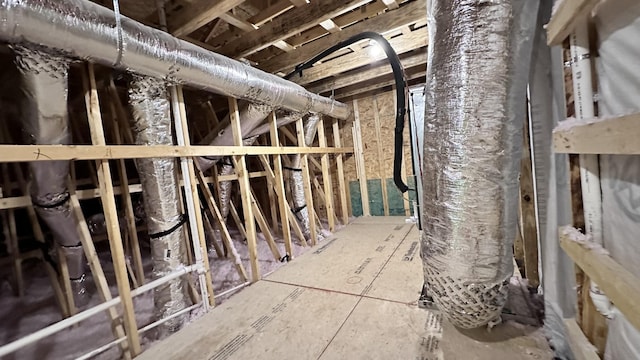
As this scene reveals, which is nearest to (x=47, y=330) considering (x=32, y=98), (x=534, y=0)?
(x=32, y=98)

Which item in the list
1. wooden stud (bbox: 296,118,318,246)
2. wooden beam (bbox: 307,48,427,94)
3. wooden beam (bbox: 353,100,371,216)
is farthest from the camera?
wooden beam (bbox: 353,100,371,216)

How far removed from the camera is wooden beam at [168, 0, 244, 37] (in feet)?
5.85

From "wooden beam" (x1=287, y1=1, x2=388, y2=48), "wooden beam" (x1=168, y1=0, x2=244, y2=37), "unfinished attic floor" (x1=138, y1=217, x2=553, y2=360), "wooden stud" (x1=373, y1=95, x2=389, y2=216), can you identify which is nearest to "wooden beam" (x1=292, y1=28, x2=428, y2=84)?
"wooden beam" (x1=287, y1=1, x2=388, y2=48)

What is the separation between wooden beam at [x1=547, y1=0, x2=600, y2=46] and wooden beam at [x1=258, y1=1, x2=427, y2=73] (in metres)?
1.45

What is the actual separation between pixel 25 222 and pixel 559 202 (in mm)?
5198

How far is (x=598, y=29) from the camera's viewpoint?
2.60 feet

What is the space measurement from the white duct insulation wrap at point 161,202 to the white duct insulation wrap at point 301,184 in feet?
5.78

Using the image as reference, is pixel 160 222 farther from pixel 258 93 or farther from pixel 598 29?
pixel 598 29

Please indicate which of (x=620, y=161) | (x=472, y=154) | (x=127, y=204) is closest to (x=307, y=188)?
(x=127, y=204)

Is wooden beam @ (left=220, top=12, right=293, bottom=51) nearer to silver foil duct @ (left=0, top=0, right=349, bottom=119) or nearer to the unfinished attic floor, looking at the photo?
silver foil duct @ (left=0, top=0, right=349, bottom=119)

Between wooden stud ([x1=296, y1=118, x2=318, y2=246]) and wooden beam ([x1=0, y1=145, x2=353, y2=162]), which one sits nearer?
wooden beam ([x1=0, y1=145, x2=353, y2=162])

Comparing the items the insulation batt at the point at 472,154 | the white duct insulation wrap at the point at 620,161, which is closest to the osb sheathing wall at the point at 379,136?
the insulation batt at the point at 472,154

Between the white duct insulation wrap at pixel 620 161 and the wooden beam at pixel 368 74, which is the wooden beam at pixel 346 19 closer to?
the wooden beam at pixel 368 74

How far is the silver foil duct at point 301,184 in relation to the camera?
11.4 ft
